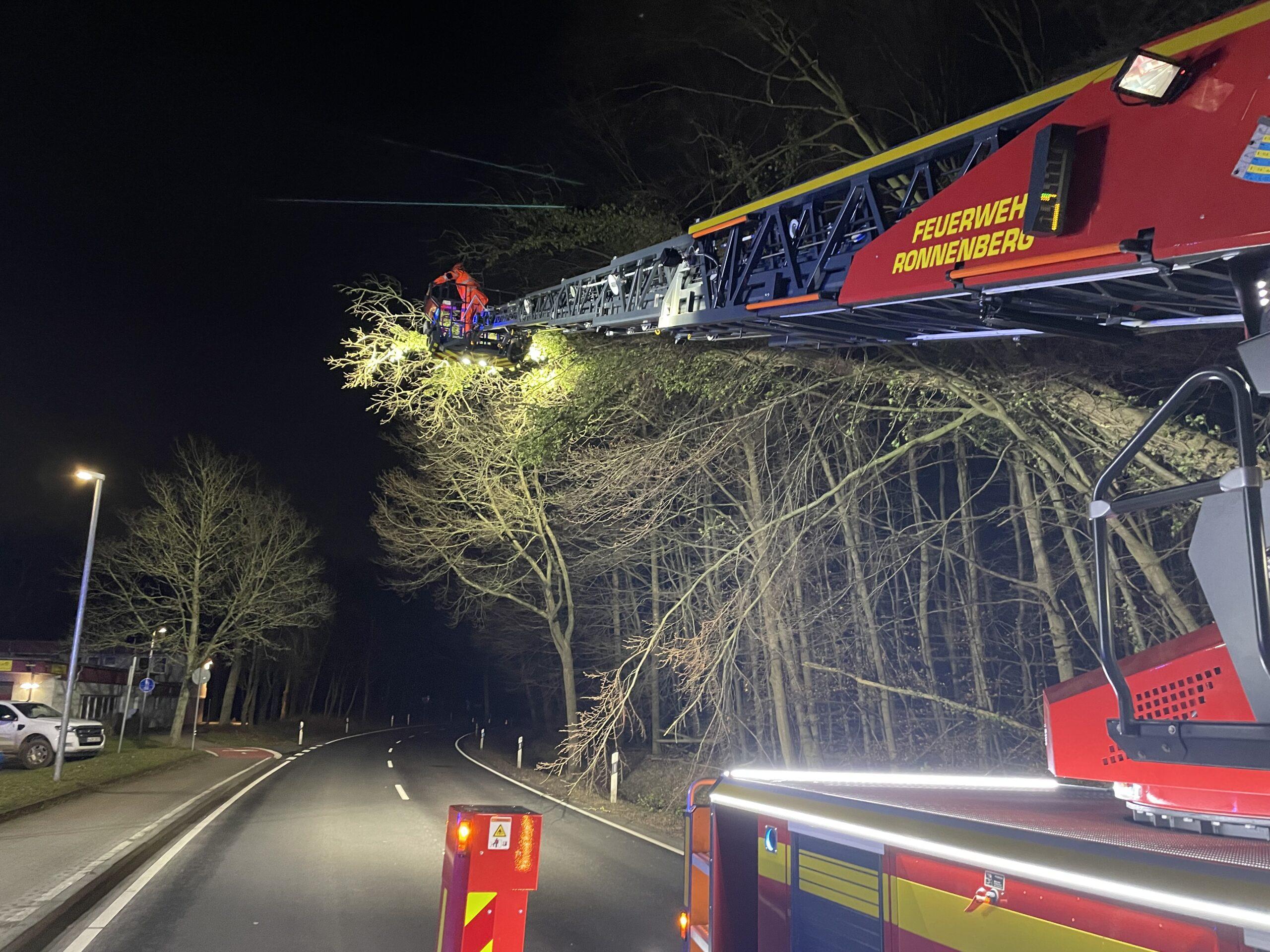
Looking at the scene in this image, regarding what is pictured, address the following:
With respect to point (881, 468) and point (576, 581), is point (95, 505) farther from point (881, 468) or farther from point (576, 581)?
point (881, 468)

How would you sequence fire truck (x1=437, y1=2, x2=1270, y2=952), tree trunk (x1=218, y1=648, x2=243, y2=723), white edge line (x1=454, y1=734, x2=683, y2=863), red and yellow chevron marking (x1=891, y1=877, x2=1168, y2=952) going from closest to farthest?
1. red and yellow chevron marking (x1=891, y1=877, x2=1168, y2=952)
2. fire truck (x1=437, y1=2, x2=1270, y2=952)
3. white edge line (x1=454, y1=734, x2=683, y2=863)
4. tree trunk (x1=218, y1=648, x2=243, y2=723)

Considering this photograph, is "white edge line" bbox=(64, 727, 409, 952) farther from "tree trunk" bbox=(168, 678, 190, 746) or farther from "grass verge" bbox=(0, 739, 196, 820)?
"tree trunk" bbox=(168, 678, 190, 746)

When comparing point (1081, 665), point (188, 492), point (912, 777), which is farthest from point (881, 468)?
point (188, 492)

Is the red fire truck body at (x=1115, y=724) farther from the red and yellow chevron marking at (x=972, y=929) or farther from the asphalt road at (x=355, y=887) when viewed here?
the asphalt road at (x=355, y=887)

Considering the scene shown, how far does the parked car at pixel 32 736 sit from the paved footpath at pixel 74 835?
118 inches

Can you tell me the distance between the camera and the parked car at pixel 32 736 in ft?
70.5

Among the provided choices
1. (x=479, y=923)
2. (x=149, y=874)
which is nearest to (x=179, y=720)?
(x=149, y=874)

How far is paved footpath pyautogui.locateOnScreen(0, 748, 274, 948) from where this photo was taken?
7695 mm

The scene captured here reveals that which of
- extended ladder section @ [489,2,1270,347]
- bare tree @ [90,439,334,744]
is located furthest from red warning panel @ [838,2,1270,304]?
bare tree @ [90,439,334,744]

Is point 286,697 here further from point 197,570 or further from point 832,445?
point 832,445

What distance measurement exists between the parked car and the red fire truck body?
78.1ft

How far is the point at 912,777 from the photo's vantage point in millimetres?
4438

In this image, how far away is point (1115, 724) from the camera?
8.68 ft

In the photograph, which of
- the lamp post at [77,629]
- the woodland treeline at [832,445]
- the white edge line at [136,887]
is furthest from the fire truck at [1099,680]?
the lamp post at [77,629]
